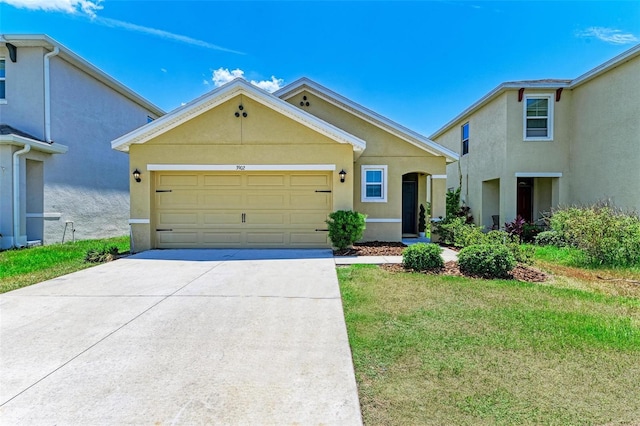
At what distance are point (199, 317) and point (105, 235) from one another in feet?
43.3

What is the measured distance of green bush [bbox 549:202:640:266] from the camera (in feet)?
28.1

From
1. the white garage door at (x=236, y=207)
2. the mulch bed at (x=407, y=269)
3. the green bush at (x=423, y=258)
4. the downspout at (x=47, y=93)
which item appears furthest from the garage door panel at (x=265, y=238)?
the downspout at (x=47, y=93)

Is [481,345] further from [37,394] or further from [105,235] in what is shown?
[105,235]

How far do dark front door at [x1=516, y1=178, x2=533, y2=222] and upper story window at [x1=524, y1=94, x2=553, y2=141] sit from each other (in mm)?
2672

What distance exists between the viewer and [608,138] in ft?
40.9

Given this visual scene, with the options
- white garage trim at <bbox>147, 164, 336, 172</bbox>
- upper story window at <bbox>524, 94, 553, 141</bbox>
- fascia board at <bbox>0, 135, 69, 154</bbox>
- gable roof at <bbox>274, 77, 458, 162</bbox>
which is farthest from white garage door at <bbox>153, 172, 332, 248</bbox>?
upper story window at <bbox>524, 94, 553, 141</bbox>

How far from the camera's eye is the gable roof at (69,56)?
40.2ft

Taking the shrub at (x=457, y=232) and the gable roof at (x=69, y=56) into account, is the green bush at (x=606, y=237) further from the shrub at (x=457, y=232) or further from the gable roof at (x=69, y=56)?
the gable roof at (x=69, y=56)

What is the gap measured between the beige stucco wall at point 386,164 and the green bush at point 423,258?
4.79 metres

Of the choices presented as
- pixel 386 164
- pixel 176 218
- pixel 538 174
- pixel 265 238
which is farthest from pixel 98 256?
pixel 538 174

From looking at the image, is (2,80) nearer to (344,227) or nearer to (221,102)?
(221,102)

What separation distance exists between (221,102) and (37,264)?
6.51m

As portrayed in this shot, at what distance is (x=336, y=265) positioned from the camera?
852 cm

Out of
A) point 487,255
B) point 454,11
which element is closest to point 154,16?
point 454,11
